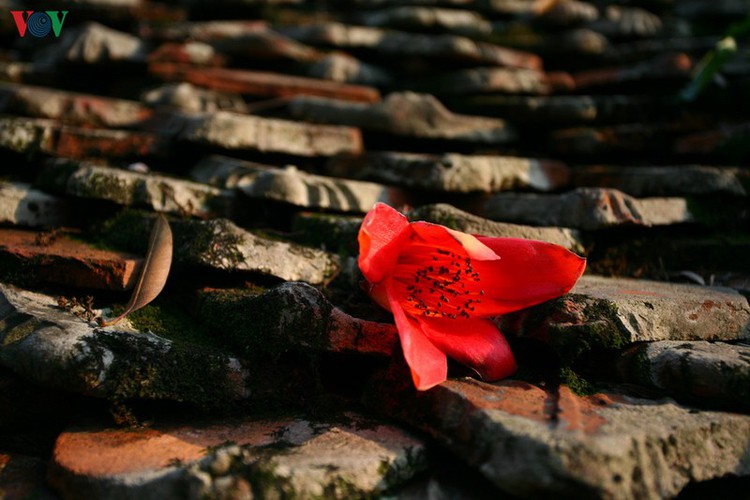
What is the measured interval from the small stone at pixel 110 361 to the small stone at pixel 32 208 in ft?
2.30

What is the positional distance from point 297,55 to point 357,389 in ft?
7.22

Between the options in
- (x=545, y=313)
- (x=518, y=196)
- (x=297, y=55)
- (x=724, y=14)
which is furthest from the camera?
(x=724, y=14)

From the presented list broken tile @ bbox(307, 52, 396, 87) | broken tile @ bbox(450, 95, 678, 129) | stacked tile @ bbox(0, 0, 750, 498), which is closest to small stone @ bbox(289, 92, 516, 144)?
stacked tile @ bbox(0, 0, 750, 498)

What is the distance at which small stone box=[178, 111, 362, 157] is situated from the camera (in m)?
2.86

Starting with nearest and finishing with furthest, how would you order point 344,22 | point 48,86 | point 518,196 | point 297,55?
point 518,196, point 48,86, point 297,55, point 344,22

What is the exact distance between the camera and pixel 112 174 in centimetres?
251

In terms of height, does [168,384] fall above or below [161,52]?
below

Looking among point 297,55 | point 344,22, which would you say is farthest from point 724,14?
point 297,55

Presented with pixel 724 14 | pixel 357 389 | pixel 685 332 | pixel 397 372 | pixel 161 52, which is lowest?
pixel 357 389

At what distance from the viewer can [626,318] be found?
1893 mm

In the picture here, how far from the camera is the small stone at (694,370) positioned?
1.72 metres

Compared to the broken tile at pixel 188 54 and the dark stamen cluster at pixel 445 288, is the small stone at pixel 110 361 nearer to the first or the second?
the dark stamen cluster at pixel 445 288

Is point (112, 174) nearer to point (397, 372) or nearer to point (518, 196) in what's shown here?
point (397, 372)

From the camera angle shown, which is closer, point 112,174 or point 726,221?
point 112,174
